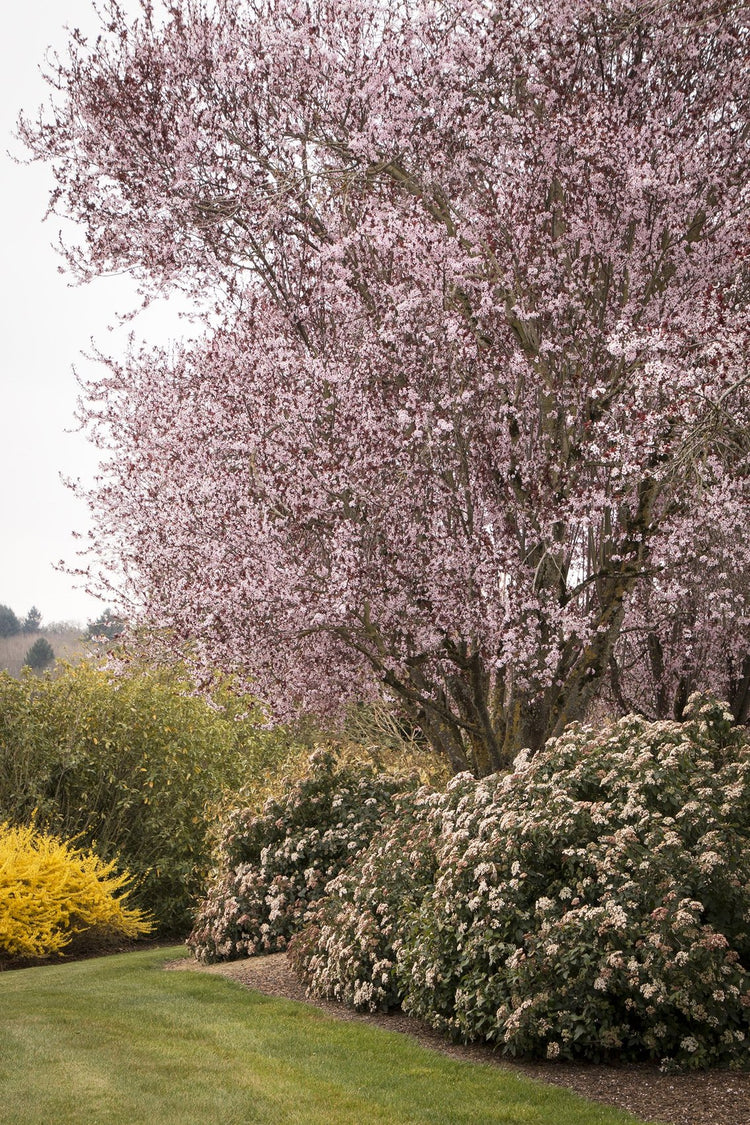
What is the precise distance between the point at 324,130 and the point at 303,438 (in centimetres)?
320

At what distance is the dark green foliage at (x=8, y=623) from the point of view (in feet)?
194

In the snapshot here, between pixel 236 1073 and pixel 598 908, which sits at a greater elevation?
pixel 598 908

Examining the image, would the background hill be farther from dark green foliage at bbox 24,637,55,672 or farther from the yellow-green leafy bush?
the yellow-green leafy bush

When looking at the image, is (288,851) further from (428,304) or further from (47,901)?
(428,304)

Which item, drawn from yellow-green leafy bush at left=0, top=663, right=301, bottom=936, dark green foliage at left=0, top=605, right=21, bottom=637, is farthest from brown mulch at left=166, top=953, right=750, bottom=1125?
dark green foliage at left=0, top=605, right=21, bottom=637

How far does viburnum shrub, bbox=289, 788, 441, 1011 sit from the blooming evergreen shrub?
8cm

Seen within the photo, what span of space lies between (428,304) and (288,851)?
17.1ft

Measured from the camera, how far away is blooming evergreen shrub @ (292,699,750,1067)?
6.27 metres

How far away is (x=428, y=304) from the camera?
9.66 meters

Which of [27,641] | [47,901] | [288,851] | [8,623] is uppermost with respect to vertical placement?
[8,623]

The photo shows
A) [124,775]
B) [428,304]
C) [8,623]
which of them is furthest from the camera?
[8,623]

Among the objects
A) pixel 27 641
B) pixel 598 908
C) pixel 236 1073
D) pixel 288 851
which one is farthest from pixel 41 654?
pixel 598 908

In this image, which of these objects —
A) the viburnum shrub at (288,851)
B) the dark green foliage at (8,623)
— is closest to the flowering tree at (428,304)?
the viburnum shrub at (288,851)

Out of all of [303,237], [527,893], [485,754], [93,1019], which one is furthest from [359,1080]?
[303,237]
